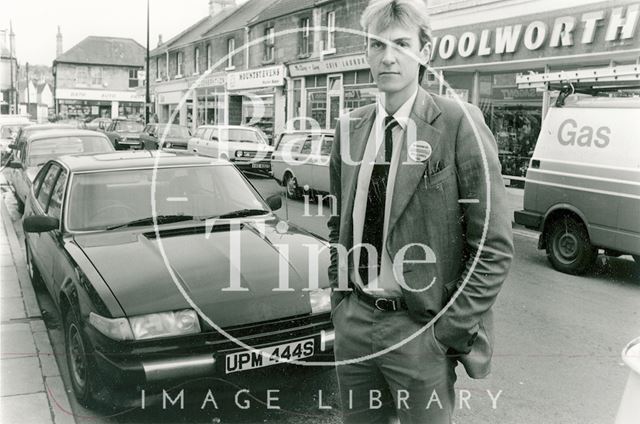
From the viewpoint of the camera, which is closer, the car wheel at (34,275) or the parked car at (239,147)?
the car wheel at (34,275)

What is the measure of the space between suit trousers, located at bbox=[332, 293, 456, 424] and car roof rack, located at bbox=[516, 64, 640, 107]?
6.53 meters

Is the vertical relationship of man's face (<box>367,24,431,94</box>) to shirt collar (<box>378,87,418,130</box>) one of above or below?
above

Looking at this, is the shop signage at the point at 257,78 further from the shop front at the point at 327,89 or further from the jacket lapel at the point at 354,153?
the jacket lapel at the point at 354,153

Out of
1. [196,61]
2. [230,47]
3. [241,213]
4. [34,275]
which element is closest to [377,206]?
[241,213]

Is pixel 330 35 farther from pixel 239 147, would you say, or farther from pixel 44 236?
pixel 44 236

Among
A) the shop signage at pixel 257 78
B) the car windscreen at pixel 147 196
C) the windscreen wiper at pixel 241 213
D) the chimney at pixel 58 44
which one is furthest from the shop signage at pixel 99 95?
the windscreen wiper at pixel 241 213

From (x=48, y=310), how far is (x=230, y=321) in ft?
10.4

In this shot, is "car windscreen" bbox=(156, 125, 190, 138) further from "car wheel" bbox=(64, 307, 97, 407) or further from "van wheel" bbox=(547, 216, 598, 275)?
"car wheel" bbox=(64, 307, 97, 407)

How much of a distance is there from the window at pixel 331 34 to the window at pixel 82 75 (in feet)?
185

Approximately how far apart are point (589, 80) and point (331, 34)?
60.4ft

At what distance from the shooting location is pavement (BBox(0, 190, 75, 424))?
362cm

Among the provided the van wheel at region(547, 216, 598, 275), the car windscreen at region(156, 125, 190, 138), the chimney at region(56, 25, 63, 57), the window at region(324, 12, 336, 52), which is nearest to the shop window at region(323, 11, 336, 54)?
the window at region(324, 12, 336, 52)

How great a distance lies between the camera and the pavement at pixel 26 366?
11.9ft

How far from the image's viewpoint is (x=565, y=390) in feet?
14.1
